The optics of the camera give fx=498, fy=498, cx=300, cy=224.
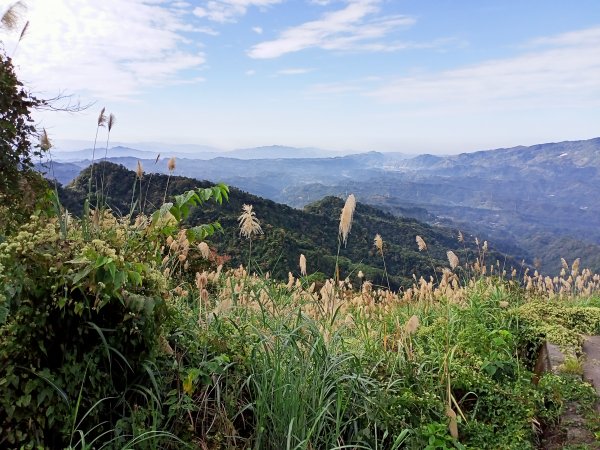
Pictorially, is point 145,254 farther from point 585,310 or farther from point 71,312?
point 585,310

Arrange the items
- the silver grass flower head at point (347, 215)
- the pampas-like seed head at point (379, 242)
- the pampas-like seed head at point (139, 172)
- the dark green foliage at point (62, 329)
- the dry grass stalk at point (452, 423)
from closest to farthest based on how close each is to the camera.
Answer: the dark green foliage at point (62, 329), the dry grass stalk at point (452, 423), the silver grass flower head at point (347, 215), the pampas-like seed head at point (139, 172), the pampas-like seed head at point (379, 242)

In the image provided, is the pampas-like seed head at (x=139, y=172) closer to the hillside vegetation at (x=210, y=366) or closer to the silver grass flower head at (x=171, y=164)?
the silver grass flower head at (x=171, y=164)

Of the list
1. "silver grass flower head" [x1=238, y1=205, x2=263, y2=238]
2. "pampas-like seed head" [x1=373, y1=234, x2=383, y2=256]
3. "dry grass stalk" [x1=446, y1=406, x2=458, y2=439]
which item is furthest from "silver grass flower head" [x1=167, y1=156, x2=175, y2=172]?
"dry grass stalk" [x1=446, y1=406, x2=458, y2=439]

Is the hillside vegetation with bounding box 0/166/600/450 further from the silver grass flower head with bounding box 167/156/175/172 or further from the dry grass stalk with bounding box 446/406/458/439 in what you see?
the silver grass flower head with bounding box 167/156/175/172

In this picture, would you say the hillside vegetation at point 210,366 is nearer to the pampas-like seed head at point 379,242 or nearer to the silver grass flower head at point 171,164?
the silver grass flower head at point 171,164

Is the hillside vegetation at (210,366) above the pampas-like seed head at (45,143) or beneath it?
beneath

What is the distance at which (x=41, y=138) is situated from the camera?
3.83 metres

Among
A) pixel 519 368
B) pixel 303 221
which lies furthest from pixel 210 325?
pixel 303 221

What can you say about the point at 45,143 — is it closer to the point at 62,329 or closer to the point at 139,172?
the point at 139,172

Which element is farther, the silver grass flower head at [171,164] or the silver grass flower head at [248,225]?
the silver grass flower head at [171,164]

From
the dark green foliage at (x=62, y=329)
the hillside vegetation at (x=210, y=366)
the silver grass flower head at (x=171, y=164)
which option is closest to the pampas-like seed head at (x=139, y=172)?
the silver grass flower head at (x=171, y=164)

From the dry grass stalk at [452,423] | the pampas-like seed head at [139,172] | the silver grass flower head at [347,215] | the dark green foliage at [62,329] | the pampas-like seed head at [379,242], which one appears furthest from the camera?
the pampas-like seed head at [379,242]

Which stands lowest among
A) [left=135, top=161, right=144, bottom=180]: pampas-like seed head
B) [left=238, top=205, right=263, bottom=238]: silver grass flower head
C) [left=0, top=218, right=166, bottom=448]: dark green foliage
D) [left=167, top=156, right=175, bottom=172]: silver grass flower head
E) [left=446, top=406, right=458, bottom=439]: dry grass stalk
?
[left=446, top=406, right=458, bottom=439]: dry grass stalk

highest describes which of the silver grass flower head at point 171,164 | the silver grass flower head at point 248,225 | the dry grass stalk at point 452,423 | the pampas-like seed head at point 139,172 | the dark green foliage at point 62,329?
the silver grass flower head at point 171,164
